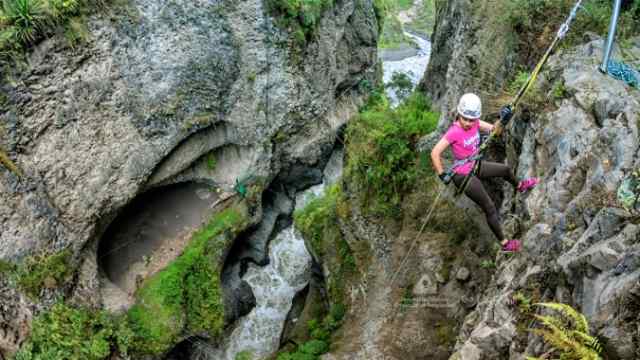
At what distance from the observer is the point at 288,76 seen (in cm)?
1728

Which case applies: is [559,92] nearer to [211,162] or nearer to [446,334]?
[446,334]

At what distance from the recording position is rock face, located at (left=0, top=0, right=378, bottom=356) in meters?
11.9

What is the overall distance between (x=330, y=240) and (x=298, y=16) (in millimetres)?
8643

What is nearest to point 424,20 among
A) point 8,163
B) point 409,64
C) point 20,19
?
point 409,64

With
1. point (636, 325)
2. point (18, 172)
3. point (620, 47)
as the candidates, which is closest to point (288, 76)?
point (18, 172)

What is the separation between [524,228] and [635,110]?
6.38 feet

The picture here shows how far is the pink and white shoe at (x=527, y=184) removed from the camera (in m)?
6.40

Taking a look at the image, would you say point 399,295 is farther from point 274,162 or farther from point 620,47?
point 274,162

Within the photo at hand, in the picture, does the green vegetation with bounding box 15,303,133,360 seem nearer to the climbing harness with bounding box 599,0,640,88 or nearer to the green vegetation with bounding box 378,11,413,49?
the climbing harness with bounding box 599,0,640,88

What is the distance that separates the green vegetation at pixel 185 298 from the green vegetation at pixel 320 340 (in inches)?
128

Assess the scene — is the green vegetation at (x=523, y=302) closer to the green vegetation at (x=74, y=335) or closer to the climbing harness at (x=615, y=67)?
the climbing harness at (x=615, y=67)

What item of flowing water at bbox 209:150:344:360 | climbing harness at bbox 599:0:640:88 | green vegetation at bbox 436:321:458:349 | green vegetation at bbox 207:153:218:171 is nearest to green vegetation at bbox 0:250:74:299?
flowing water at bbox 209:150:344:360

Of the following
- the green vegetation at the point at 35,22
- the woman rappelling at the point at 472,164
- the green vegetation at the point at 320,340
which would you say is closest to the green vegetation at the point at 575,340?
the woman rappelling at the point at 472,164

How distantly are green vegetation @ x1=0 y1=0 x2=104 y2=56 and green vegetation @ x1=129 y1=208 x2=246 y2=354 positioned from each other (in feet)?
23.1
